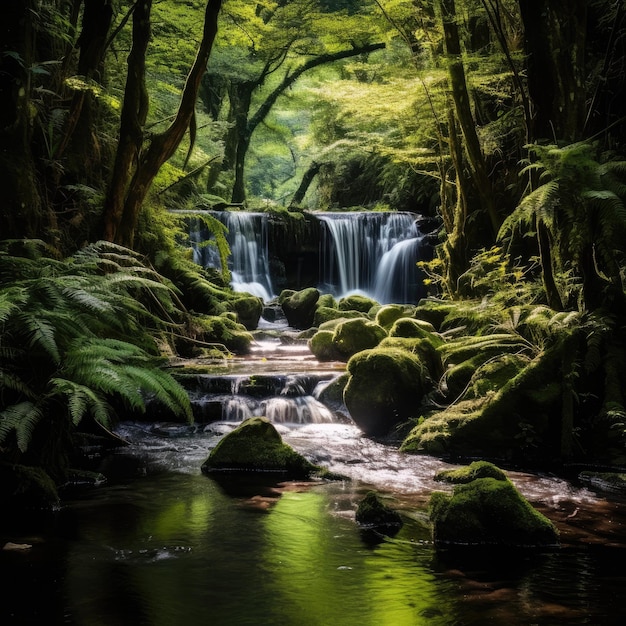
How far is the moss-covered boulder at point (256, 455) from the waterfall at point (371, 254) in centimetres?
1276

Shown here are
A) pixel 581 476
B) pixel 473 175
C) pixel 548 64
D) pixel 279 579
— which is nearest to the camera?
pixel 279 579

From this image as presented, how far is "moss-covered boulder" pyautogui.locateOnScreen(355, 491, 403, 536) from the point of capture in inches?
192

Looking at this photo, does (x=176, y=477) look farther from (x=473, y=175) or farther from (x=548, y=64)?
(x=473, y=175)

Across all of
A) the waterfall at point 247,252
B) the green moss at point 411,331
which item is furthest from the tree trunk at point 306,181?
the green moss at point 411,331

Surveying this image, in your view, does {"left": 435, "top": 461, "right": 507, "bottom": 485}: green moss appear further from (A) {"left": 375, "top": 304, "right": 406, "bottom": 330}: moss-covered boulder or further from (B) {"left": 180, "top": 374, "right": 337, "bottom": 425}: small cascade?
(A) {"left": 375, "top": 304, "right": 406, "bottom": 330}: moss-covered boulder

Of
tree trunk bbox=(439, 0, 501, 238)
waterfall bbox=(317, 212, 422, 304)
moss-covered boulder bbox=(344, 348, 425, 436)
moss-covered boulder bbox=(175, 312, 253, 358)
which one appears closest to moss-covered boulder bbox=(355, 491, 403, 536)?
Result: moss-covered boulder bbox=(344, 348, 425, 436)

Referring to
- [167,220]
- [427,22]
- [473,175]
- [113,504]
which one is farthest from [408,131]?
[113,504]

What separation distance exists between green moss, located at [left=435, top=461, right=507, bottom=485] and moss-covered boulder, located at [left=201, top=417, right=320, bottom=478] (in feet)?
4.30

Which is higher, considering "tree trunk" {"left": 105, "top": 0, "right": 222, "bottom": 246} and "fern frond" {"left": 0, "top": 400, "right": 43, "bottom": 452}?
"tree trunk" {"left": 105, "top": 0, "right": 222, "bottom": 246}

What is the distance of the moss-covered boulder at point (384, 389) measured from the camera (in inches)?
329

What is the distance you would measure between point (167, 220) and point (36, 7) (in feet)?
17.1

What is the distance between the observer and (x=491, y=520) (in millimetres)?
4590

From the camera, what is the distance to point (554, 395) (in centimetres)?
696

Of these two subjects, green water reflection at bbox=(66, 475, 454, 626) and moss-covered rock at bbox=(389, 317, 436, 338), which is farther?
moss-covered rock at bbox=(389, 317, 436, 338)
